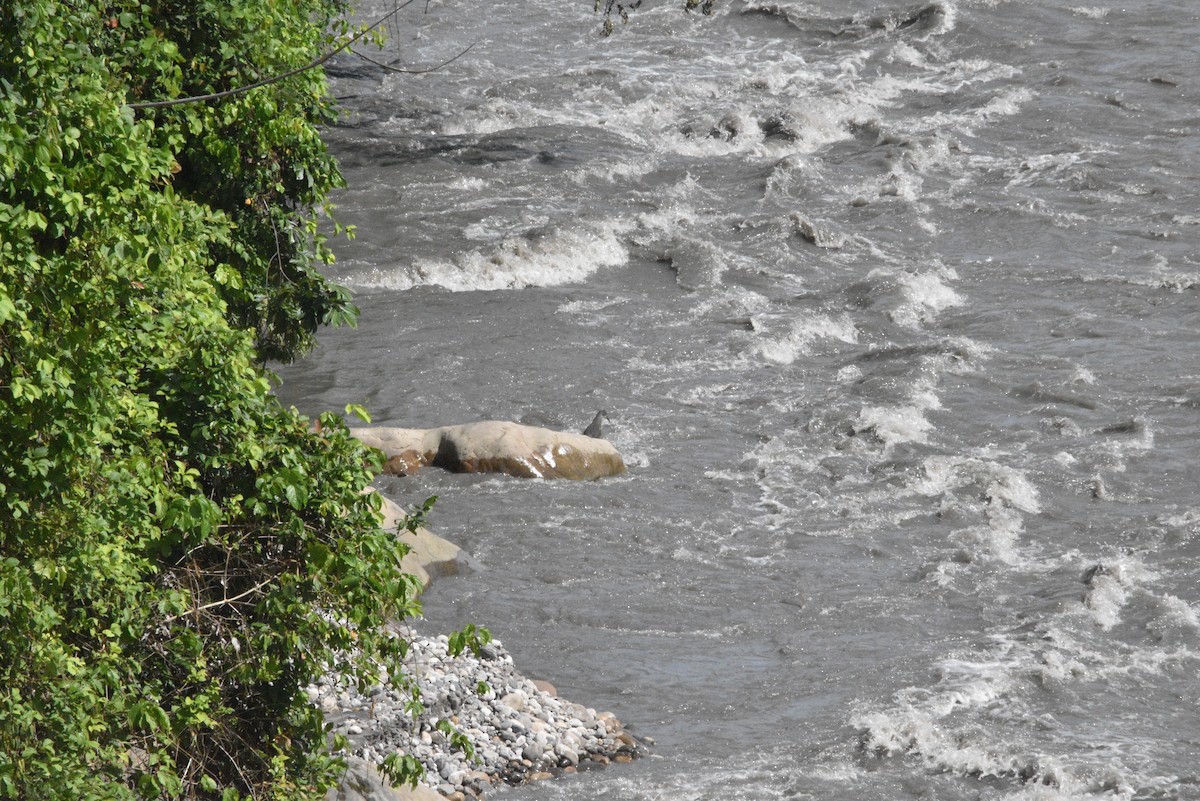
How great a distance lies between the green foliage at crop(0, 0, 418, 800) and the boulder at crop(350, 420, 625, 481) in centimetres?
720

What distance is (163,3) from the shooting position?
948 centimetres

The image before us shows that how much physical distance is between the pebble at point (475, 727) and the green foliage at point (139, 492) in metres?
2.68

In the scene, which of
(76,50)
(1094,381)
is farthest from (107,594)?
(1094,381)

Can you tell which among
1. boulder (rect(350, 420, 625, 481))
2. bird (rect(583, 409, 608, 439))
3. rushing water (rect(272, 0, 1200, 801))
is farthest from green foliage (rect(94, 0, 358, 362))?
bird (rect(583, 409, 608, 439))

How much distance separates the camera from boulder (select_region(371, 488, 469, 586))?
1386 cm

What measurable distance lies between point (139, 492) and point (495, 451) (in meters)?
9.35

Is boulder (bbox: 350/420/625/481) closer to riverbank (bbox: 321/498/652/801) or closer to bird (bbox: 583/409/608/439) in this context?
bird (bbox: 583/409/608/439)

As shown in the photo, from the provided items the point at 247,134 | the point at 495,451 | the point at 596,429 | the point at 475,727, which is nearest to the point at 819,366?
the point at 596,429

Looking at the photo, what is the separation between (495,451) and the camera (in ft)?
54.0

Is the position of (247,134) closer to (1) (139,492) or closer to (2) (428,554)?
(1) (139,492)

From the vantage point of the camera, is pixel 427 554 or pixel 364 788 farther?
pixel 427 554

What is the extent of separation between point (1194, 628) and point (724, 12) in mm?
24960

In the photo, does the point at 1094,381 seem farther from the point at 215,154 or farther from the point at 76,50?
the point at 76,50

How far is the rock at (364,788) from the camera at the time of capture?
9.35 metres
